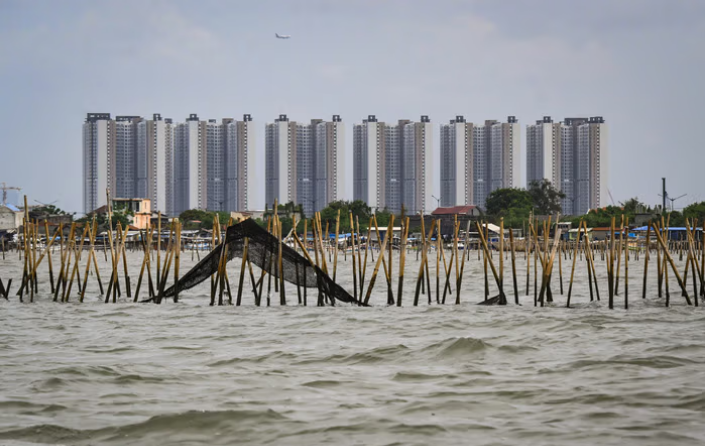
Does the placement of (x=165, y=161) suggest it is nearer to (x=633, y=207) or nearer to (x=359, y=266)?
(x=633, y=207)

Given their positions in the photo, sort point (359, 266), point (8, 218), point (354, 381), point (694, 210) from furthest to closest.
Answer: point (8, 218) < point (694, 210) < point (359, 266) < point (354, 381)

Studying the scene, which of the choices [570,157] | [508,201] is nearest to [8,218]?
[508,201]

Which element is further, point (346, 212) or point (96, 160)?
point (96, 160)

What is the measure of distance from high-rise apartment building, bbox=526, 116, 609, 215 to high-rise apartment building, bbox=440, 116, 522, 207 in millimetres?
2327

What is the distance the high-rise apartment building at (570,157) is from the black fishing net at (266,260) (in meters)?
87.8

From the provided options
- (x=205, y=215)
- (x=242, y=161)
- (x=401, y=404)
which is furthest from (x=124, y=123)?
(x=401, y=404)

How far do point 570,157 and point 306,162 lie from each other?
3054 centimetres

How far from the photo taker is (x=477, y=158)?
100 metres

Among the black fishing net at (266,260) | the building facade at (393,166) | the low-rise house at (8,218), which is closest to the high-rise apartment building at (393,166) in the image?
the building facade at (393,166)

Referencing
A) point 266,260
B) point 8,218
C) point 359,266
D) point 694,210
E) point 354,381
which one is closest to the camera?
point 354,381

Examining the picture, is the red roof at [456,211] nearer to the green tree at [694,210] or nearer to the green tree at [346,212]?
the green tree at [346,212]

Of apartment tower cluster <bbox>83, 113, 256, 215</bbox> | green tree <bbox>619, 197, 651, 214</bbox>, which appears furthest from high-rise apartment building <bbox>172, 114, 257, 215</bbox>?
green tree <bbox>619, 197, 651, 214</bbox>

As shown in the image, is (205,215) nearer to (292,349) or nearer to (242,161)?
(242,161)

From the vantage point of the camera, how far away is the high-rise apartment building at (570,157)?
97.5 meters
